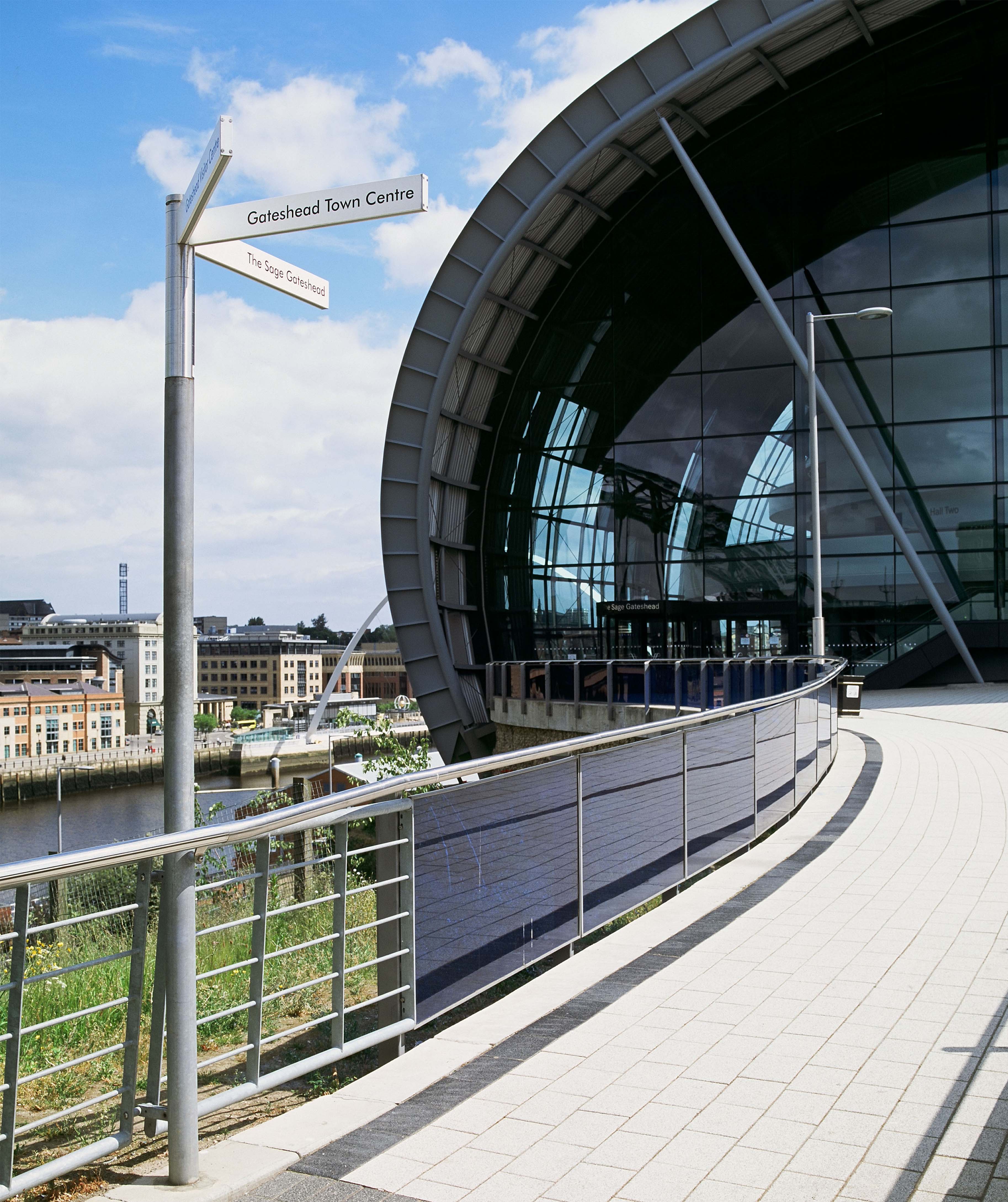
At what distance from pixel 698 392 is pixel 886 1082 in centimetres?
2897

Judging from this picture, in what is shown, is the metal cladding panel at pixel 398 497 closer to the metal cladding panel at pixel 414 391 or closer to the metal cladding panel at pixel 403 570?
the metal cladding panel at pixel 403 570

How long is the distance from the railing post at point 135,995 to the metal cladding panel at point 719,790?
15.1ft

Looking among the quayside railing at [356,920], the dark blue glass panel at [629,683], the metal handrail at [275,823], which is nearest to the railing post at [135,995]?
the quayside railing at [356,920]

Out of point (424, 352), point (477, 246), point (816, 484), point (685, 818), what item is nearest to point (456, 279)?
point (477, 246)

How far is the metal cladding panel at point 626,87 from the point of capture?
94.4 feet

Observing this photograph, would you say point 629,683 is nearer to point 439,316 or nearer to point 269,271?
point 439,316

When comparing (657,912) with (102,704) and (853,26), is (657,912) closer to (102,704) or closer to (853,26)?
(853,26)

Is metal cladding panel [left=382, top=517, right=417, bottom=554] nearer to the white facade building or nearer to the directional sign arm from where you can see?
the directional sign arm

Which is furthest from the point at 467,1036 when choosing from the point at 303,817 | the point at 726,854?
the point at 726,854

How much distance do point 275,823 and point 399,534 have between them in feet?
90.7

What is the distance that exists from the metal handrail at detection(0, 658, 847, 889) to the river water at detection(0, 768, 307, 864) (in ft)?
146

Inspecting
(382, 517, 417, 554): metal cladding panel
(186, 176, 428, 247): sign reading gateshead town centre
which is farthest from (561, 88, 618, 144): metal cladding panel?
(186, 176, 428, 247): sign reading gateshead town centre

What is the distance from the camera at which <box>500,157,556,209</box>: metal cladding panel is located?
29.7 m

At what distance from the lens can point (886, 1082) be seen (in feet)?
14.5
